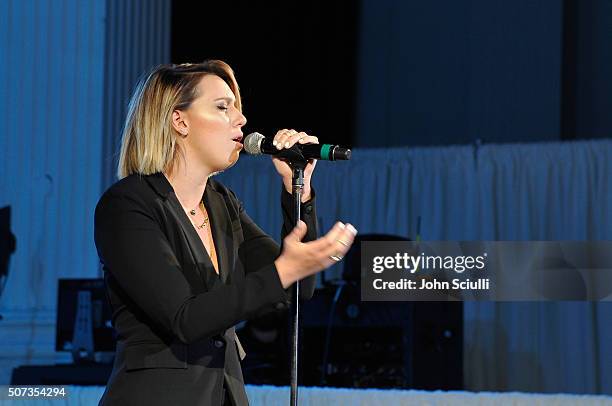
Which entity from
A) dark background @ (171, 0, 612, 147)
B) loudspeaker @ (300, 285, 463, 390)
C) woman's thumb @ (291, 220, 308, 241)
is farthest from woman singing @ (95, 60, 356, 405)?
dark background @ (171, 0, 612, 147)

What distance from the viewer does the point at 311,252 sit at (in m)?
1.52

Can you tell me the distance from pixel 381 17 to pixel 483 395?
6.85m

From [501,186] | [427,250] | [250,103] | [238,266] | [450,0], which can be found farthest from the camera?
[450,0]

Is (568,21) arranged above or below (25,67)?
above

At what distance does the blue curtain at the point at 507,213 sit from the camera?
651 cm

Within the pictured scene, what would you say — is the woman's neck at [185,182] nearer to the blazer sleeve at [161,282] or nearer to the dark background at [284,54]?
the blazer sleeve at [161,282]

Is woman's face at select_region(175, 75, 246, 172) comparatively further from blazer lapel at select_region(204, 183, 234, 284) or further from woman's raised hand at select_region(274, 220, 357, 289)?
woman's raised hand at select_region(274, 220, 357, 289)

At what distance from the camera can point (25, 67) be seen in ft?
16.7

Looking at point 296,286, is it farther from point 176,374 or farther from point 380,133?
point 380,133

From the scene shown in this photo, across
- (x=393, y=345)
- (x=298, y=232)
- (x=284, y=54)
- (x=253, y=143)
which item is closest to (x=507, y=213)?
(x=393, y=345)

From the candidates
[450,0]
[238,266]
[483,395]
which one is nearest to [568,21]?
[450,0]

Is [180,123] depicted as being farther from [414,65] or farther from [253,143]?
[414,65]

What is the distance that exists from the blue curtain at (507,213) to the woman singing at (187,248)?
4.98m

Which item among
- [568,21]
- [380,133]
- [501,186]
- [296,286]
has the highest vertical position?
[568,21]
